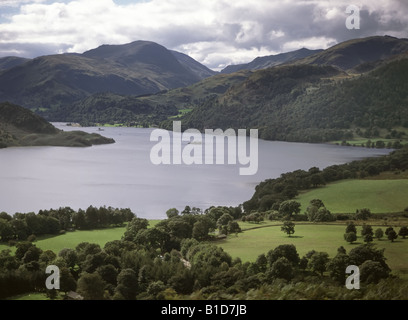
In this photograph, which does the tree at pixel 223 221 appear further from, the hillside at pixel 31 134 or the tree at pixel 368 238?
the hillside at pixel 31 134

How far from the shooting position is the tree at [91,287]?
17547 mm

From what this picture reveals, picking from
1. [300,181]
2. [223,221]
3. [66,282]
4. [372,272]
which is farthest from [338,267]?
[300,181]

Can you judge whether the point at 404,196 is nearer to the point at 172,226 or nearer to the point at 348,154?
the point at 172,226

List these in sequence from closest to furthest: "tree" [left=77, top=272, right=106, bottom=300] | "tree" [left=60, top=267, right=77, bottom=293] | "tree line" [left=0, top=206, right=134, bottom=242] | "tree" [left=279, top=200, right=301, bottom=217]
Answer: "tree" [left=77, top=272, right=106, bottom=300] < "tree" [left=60, top=267, right=77, bottom=293] < "tree line" [left=0, top=206, right=134, bottom=242] < "tree" [left=279, top=200, right=301, bottom=217]

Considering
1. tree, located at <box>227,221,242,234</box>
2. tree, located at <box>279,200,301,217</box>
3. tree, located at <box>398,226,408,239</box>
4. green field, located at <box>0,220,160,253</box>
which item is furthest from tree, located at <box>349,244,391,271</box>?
tree, located at <box>279,200,301,217</box>

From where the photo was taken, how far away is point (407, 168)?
58.6 meters

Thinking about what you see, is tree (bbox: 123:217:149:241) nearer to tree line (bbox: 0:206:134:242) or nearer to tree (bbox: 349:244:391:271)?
tree line (bbox: 0:206:134:242)

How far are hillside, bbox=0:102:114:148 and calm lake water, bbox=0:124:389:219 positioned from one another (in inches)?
524

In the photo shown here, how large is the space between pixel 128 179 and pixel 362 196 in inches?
1250

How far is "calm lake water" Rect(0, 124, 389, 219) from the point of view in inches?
1891

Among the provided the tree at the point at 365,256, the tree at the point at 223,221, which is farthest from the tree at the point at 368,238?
the tree at the point at 223,221

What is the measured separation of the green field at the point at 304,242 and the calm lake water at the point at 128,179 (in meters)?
13.9

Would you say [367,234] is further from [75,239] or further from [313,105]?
[313,105]
